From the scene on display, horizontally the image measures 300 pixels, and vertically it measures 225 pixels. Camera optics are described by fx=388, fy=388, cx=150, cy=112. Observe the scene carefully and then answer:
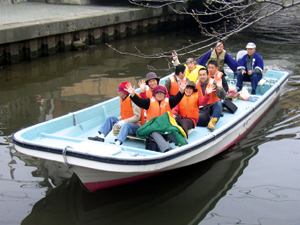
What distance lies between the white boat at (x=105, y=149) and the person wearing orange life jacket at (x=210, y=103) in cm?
17

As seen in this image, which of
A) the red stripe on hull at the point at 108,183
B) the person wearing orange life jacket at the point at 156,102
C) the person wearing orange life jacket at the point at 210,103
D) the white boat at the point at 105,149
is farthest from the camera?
the person wearing orange life jacket at the point at 210,103

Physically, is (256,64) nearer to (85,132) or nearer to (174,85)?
(174,85)

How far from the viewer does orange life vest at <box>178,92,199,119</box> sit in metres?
6.33

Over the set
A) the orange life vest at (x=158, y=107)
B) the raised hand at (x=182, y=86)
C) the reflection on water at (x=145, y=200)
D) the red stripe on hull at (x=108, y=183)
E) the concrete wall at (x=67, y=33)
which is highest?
the raised hand at (x=182, y=86)

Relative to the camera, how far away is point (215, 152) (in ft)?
21.2

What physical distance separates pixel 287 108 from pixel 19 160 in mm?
6058

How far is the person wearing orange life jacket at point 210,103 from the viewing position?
6.82 meters

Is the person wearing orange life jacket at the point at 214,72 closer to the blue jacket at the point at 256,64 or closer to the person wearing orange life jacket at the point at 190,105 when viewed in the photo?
the person wearing orange life jacket at the point at 190,105

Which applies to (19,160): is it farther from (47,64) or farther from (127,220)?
(47,64)

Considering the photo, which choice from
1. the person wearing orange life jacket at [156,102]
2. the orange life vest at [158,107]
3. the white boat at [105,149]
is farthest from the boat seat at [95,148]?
the orange life vest at [158,107]

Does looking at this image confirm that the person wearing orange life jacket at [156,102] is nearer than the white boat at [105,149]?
No

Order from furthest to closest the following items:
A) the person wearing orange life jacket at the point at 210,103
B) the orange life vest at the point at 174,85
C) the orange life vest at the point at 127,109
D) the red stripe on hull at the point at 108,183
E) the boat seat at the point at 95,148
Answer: the orange life vest at the point at 174,85 → the person wearing orange life jacket at the point at 210,103 → the orange life vest at the point at 127,109 → the red stripe on hull at the point at 108,183 → the boat seat at the point at 95,148

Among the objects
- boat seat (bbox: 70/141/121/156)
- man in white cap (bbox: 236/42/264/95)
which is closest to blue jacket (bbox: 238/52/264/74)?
man in white cap (bbox: 236/42/264/95)

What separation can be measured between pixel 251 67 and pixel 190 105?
3.04 m
